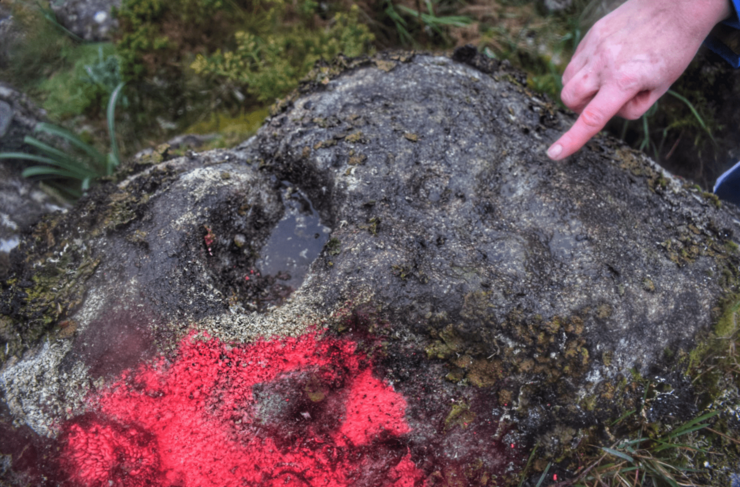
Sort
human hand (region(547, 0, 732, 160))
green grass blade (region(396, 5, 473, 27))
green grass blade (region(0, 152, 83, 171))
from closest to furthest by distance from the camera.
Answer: human hand (region(547, 0, 732, 160)) → green grass blade (region(0, 152, 83, 171)) → green grass blade (region(396, 5, 473, 27))

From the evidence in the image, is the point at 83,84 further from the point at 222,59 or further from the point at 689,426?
the point at 689,426

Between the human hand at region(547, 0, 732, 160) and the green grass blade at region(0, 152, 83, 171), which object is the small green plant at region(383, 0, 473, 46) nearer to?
the human hand at region(547, 0, 732, 160)

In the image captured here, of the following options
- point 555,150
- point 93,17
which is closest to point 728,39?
point 555,150

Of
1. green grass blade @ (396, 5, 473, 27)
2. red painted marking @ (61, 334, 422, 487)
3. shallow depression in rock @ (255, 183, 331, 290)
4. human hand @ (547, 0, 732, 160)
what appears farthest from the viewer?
green grass blade @ (396, 5, 473, 27)

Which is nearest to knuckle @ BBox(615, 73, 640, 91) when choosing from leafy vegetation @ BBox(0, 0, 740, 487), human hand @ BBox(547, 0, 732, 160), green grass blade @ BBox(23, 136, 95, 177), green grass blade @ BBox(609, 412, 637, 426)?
human hand @ BBox(547, 0, 732, 160)

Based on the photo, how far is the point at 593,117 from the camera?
2062 millimetres

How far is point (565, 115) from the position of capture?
8.68ft

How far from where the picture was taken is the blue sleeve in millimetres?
2090

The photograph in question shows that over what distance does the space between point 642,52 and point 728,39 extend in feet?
1.95

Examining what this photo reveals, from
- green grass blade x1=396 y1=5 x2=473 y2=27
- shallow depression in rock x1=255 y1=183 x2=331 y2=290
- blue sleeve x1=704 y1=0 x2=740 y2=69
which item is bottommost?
shallow depression in rock x1=255 y1=183 x2=331 y2=290

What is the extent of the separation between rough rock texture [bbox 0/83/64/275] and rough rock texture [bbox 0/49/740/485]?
1.20m

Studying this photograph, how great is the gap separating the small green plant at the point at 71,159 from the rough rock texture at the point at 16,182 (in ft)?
0.28

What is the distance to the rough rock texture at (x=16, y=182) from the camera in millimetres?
3193

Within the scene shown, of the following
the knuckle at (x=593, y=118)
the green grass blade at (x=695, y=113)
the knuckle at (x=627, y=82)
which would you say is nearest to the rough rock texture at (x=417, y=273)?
the knuckle at (x=593, y=118)
